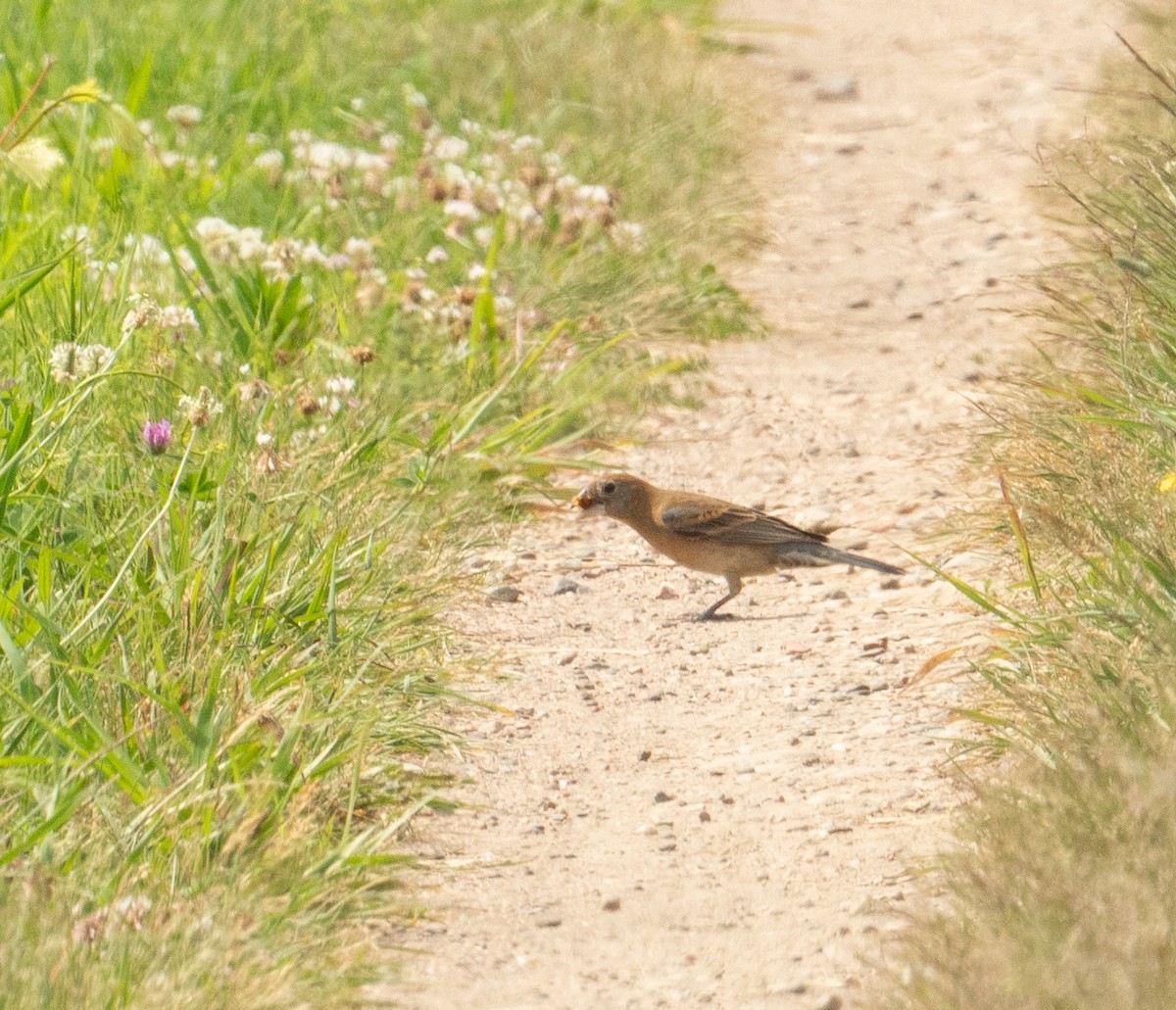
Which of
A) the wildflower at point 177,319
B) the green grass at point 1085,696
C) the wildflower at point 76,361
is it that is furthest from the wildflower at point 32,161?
the green grass at point 1085,696

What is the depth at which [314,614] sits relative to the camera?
4.66 m

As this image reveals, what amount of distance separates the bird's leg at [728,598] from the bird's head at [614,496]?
1.31 feet

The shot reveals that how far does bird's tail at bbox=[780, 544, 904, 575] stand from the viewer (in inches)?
234

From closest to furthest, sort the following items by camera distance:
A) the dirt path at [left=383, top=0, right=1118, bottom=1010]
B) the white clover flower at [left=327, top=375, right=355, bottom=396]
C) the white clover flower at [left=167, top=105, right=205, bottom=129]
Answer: the dirt path at [left=383, top=0, right=1118, bottom=1010] → the white clover flower at [left=327, top=375, right=355, bottom=396] → the white clover flower at [left=167, top=105, right=205, bottom=129]

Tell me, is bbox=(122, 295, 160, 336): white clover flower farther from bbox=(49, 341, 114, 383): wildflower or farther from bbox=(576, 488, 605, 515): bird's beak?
Answer: bbox=(576, 488, 605, 515): bird's beak

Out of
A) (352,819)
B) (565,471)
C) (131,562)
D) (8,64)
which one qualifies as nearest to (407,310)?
(565,471)

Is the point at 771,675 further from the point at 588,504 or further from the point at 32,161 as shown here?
the point at 32,161

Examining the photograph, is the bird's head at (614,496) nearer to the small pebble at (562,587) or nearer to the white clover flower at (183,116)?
the small pebble at (562,587)

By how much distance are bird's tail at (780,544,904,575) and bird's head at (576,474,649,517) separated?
535 mm

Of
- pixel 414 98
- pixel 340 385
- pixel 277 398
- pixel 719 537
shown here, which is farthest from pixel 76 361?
pixel 414 98

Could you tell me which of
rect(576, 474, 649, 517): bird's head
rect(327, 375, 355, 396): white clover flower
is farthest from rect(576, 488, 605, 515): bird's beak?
rect(327, 375, 355, 396): white clover flower

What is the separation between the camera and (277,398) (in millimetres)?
5684

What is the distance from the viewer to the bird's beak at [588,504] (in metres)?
6.30

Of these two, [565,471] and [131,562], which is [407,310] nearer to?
[565,471]
